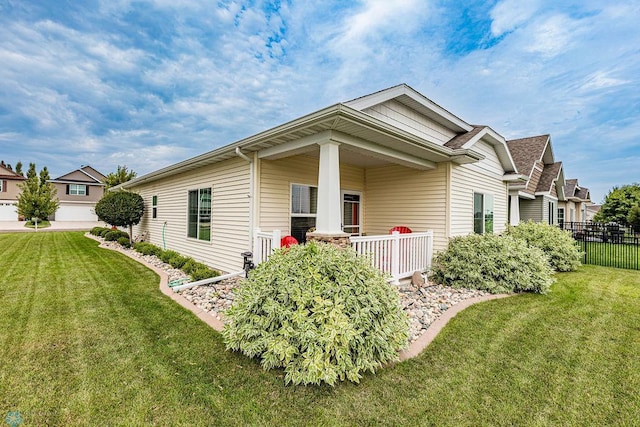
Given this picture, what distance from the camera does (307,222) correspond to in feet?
23.8

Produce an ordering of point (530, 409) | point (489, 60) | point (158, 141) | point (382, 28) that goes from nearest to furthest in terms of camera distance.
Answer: point (530, 409), point (382, 28), point (489, 60), point (158, 141)

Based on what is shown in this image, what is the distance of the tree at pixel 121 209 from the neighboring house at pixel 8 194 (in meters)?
28.1

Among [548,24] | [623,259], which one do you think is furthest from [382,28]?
[623,259]

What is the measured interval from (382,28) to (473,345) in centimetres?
991

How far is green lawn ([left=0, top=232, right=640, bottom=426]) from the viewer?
92.1 inches

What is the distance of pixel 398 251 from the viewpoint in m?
6.16

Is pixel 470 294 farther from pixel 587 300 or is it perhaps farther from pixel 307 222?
pixel 307 222

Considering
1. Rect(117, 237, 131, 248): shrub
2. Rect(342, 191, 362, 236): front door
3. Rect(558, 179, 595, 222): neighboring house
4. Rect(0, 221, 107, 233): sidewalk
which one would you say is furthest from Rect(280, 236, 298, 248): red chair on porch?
Rect(0, 221, 107, 233): sidewalk

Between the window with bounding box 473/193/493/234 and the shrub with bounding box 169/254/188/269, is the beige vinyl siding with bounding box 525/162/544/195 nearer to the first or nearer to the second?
the window with bounding box 473/193/493/234

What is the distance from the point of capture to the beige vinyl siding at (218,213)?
6.85m

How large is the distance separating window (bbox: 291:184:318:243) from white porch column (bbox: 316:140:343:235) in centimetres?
198

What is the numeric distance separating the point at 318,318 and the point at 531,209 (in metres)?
17.9

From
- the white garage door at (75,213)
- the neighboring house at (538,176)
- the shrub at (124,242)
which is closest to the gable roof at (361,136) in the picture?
the shrub at (124,242)

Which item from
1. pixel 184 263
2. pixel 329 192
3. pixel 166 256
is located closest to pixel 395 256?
pixel 329 192
